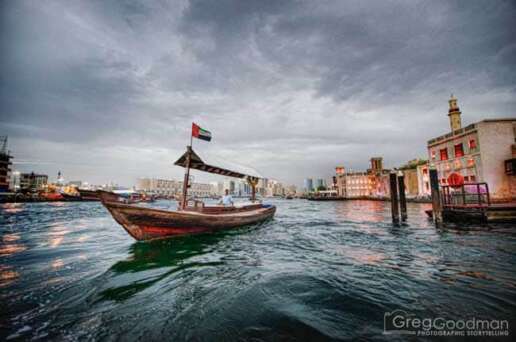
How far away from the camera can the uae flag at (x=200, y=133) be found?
32.5ft

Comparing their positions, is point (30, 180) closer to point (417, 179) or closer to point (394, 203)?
point (394, 203)

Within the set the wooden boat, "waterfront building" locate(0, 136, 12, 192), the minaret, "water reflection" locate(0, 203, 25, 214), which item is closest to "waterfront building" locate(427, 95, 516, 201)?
the minaret

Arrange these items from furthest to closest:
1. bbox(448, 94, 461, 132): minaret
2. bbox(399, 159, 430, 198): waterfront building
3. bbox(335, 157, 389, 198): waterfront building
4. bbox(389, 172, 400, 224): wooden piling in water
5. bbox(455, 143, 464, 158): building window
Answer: bbox(335, 157, 389, 198): waterfront building, bbox(399, 159, 430, 198): waterfront building, bbox(448, 94, 461, 132): minaret, bbox(455, 143, 464, 158): building window, bbox(389, 172, 400, 224): wooden piling in water

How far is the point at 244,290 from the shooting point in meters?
4.50

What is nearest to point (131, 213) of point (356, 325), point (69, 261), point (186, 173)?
point (69, 261)

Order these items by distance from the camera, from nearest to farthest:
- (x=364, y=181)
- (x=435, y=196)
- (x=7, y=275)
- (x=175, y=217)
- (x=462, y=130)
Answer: (x=7, y=275) → (x=175, y=217) → (x=435, y=196) → (x=462, y=130) → (x=364, y=181)

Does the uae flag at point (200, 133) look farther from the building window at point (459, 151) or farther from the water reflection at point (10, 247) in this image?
the building window at point (459, 151)

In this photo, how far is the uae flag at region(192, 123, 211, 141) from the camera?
32.5 ft

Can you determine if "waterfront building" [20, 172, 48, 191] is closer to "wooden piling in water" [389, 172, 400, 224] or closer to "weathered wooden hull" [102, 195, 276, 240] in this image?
"weathered wooden hull" [102, 195, 276, 240]

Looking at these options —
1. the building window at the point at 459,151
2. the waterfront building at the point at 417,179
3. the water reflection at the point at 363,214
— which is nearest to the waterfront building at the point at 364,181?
the waterfront building at the point at 417,179

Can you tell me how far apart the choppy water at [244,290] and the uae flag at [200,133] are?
5.32 m

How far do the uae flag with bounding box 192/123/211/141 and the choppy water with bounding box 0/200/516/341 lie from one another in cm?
532

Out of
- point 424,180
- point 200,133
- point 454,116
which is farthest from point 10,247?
point 424,180

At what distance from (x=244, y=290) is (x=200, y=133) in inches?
307
